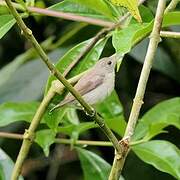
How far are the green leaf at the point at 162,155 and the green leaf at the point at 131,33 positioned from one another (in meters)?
0.33

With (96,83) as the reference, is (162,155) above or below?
below

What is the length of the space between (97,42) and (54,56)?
677 millimetres

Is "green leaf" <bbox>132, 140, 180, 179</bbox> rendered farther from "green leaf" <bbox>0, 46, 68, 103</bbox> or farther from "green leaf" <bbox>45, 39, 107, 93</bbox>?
"green leaf" <bbox>0, 46, 68, 103</bbox>

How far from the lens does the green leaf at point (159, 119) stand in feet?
5.75

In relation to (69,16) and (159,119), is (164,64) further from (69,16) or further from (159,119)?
(69,16)

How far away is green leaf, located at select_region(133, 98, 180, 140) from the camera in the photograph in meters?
1.75

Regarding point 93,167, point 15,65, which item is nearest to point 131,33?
point 93,167

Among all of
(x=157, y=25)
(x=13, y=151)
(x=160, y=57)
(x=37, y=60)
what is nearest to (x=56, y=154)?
(x=13, y=151)

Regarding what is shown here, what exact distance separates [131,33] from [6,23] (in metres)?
0.35

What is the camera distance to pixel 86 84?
1.69m

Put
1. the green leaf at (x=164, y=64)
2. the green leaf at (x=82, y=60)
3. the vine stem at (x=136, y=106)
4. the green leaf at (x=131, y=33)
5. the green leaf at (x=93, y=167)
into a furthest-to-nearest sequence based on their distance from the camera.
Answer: the green leaf at (x=164, y=64)
the green leaf at (x=93, y=167)
the green leaf at (x=82, y=60)
the green leaf at (x=131, y=33)
the vine stem at (x=136, y=106)

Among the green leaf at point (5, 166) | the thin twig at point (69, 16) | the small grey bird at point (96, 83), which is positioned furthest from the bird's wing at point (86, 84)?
the green leaf at point (5, 166)

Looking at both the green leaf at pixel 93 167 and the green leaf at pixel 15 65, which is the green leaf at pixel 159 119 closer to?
the green leaf at pixel 93 167

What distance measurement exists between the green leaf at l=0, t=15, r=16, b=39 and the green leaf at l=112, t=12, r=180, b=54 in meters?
0.29
